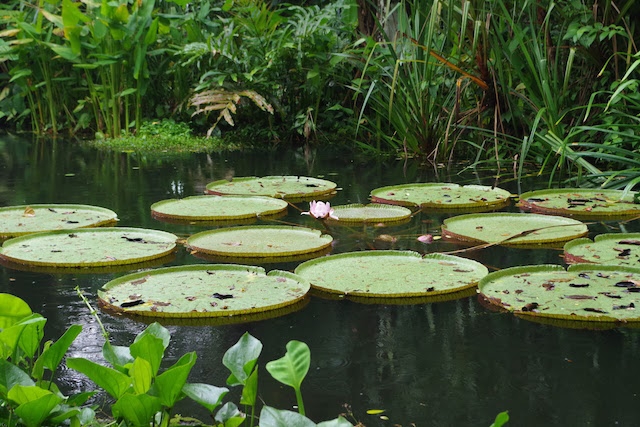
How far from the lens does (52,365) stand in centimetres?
161

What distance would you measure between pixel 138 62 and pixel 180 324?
501cm

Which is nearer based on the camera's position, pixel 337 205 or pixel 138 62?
pixel 337 205

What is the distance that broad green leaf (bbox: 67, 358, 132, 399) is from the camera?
1467mm

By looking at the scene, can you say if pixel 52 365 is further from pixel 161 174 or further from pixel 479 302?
pixel 161 174

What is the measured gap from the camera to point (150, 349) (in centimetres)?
152

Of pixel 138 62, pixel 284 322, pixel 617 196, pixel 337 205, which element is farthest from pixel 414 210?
pixel 138 62

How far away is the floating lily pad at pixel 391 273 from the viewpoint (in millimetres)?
2703

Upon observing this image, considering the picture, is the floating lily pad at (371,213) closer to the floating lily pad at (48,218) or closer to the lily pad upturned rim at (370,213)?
the lily pad upturned rim at (370,213)

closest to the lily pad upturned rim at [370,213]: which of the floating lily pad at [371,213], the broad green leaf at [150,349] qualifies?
the floating lily pad at [371,213]

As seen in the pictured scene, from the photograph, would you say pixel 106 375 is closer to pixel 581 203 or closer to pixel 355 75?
pixel 581 203

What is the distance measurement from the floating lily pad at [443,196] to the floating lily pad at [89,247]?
4.19ft

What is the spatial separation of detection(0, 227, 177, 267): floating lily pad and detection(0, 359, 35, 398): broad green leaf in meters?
1.55

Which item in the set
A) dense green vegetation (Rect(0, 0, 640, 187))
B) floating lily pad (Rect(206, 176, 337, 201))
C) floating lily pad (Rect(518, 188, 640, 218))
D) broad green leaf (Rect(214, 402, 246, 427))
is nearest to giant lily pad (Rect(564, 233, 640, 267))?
floating lily pad (Rect(518, 188, 640, 218))

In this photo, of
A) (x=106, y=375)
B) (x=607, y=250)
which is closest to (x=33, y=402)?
(x=106, y=375)
